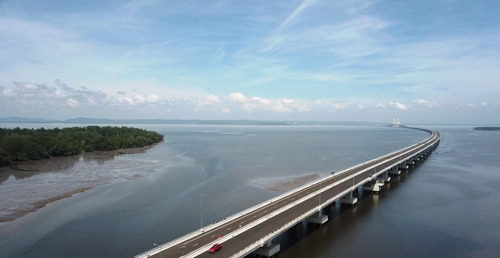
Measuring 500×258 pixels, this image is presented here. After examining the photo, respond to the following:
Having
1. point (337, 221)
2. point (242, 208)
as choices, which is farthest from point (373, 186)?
point (242, 208)

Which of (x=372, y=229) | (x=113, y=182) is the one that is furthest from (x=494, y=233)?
(x=113, y=182)

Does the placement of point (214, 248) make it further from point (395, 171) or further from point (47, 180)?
point (395, 171)

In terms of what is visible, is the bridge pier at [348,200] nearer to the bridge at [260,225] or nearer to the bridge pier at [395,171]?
the bridge at [260,225]

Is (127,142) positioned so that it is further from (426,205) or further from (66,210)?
(426,205)

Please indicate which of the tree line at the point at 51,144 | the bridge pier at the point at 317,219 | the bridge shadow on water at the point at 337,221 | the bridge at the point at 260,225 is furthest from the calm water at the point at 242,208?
the tree line at the point at 51,144

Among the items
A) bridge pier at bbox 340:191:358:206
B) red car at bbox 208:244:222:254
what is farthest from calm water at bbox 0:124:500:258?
red car at bbox 208:244:222:254

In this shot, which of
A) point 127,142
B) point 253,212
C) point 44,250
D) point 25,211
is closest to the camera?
point 44,250
